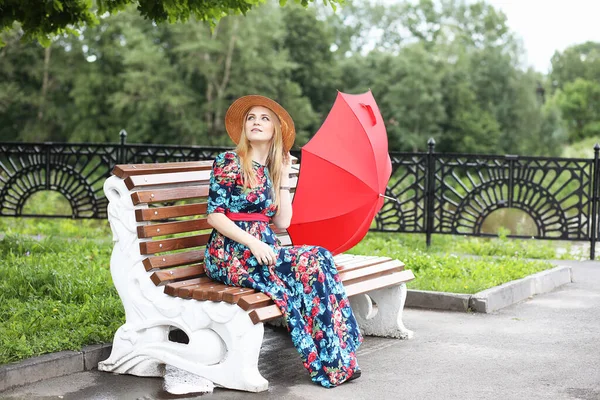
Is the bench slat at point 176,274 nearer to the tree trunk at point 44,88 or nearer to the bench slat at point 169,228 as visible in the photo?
the bench slat at point 169,228

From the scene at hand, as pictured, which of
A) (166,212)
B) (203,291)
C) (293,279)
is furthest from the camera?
(166,212)

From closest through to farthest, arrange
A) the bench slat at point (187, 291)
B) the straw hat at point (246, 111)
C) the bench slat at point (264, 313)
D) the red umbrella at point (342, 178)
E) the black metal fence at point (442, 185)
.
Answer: the bench slat at point (264, 313) < the bench slat at point (187, 291) < the straw hat at point (246, 111) < the red umbrella at point (342, 178) < the black metal fence at point (442, 185)

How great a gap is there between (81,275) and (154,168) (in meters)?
2.19

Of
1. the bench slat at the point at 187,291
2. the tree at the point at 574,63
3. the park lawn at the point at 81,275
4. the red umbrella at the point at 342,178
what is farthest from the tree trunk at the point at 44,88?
the tree at the point at 574,63

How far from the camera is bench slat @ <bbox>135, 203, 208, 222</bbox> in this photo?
16.4 ft

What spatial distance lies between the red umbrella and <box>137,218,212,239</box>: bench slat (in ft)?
1.95

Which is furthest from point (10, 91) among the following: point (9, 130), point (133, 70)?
point (133, 70)

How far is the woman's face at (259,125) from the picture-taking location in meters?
5.18

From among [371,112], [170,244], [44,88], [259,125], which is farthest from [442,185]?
[44,88]

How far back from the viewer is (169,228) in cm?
523

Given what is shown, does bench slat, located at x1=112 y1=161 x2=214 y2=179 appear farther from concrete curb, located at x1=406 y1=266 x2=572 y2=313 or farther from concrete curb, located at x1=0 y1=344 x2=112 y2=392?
concrete curb, located at x1=406 y1=266 x2=572 y2=313

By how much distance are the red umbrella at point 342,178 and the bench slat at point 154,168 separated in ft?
2.25

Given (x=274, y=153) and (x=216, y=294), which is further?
(x=274, y=153)

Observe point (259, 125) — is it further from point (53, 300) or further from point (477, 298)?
point (477, 298)
